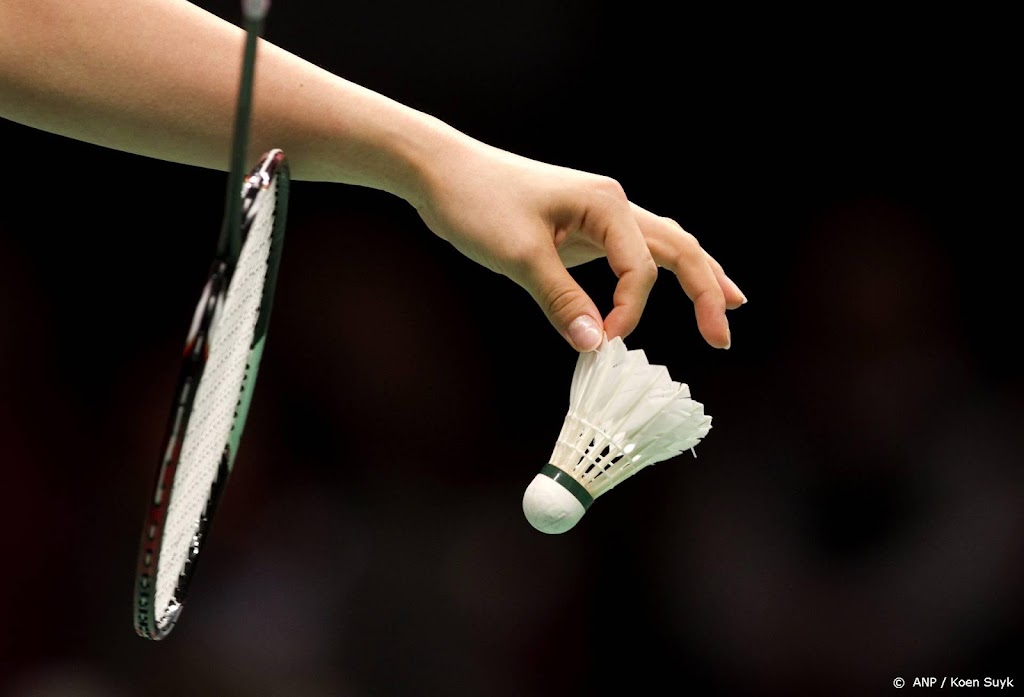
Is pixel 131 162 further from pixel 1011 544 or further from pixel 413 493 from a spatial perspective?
pixel 1011 544

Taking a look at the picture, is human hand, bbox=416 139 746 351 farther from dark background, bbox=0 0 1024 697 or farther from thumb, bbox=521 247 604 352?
dark background, bbox=0 0 1024 697

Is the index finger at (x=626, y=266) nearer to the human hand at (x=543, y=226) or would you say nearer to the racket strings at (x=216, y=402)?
the human hand at (x=543, y=226)

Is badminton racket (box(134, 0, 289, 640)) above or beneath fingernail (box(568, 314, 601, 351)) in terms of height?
beneath

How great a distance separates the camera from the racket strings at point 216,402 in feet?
1.26

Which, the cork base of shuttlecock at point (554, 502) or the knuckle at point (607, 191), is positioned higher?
the knuckle at point (607, 191)

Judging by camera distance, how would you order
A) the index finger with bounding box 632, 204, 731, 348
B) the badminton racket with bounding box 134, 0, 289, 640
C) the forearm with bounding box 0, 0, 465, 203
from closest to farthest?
the badminton racket with bounding box 134, 0, 289, 640 < the forearm with bounding box 0, 0, 465, 203 < the index finger with bounding box 632, 204, 731, 348

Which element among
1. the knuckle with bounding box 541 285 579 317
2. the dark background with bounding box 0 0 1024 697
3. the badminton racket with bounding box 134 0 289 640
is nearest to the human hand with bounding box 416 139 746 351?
the knuckle with bounding box 541 285 579 317

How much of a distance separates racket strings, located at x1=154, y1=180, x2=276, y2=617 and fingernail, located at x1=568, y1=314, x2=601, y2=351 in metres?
0.15

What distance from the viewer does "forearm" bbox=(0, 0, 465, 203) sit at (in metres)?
0.46

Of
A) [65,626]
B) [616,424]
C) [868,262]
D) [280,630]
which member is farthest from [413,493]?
[616,424]

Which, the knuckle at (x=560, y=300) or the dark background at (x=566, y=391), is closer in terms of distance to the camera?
the knuckle at (x=560, y=300)

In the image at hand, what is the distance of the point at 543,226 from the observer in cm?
54

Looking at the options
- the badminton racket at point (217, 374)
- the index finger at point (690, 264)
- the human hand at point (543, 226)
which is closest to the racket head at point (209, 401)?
the badminton racket at point (217, 374)

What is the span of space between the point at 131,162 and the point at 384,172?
33.6 inches
